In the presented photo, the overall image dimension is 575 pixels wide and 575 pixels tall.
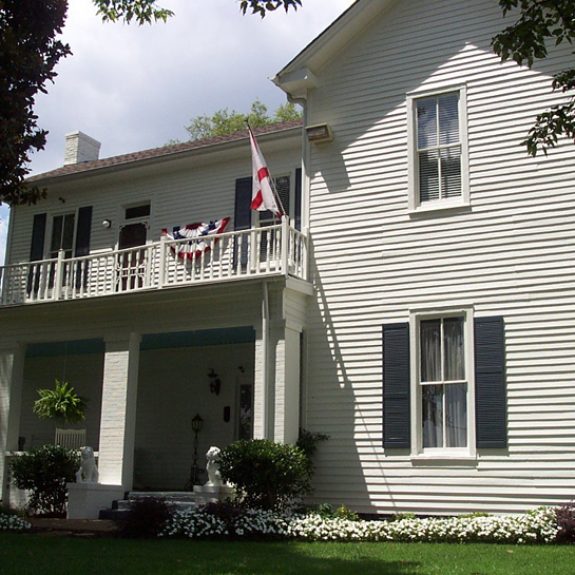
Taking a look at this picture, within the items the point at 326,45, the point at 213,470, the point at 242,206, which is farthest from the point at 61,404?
the point at 326,45

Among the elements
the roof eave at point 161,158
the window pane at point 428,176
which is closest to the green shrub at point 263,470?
the window pane at point 428,176

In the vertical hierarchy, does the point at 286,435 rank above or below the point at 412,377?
below

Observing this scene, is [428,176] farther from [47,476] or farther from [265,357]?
[47,476]

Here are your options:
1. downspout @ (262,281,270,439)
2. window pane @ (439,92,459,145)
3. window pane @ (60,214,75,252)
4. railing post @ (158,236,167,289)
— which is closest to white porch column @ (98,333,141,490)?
railing post @ (158,236,167,289)

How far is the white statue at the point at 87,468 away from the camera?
626 inches

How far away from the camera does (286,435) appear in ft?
49.1

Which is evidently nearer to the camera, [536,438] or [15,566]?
[15,566]

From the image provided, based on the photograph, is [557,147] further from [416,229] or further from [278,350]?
[278,350]

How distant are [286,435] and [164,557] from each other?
4.90 meters

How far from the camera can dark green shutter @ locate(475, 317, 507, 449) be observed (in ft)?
45.1

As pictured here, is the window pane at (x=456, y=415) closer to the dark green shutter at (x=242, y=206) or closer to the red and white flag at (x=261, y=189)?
the red and white flag at (x=261, y=189)

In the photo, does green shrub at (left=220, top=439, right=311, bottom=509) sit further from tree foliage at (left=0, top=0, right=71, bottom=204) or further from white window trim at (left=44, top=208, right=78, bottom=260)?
white window trim at (left=44, top=208, right=78, bottom=260)

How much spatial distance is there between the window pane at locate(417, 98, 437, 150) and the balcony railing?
9.53ft

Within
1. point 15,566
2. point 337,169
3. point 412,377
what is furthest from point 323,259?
point 15,566
